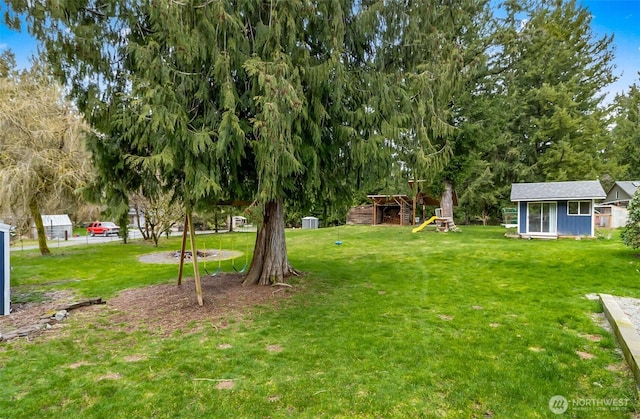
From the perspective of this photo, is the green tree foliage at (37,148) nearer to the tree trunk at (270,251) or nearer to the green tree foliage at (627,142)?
the tree trunk at (270,251)

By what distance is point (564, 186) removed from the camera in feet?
48.9

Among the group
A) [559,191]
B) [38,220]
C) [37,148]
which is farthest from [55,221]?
[559,191]

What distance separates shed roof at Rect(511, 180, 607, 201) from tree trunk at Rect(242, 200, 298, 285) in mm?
12023

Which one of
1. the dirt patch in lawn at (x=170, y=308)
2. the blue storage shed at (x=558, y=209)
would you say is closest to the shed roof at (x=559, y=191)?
the blue storage shed at (x=558, y=209)

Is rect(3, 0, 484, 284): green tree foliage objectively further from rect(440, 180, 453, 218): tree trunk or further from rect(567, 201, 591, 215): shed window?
rect(440, 180, 453, 218): tree trunk

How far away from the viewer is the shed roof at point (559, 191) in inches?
531

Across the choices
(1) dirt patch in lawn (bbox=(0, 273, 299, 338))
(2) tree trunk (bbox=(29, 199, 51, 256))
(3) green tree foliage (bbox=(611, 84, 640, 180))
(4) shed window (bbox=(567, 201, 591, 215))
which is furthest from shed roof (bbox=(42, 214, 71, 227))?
(3) green tree foliage (bbox=(611, 84, 640, 180))

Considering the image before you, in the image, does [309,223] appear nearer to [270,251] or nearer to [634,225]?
[270,251]

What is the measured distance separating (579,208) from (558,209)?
0.69 metres

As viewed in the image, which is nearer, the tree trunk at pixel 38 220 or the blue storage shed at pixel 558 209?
the tree trunk at pixel 38 220

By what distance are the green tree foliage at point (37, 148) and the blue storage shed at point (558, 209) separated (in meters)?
16.8

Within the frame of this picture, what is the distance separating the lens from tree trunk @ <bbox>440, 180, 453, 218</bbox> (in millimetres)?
17516

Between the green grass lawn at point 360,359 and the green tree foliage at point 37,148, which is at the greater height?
the green tree foliage at point 37,148

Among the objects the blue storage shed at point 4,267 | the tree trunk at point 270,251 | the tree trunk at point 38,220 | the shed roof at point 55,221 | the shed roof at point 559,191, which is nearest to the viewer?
the blue storage shed at point 4,267
